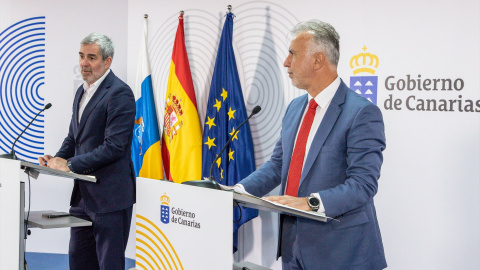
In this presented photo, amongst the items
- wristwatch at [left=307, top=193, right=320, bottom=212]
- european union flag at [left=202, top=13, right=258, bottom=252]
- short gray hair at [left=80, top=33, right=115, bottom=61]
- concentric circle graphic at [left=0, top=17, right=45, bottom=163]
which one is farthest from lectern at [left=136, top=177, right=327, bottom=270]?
concentric circle graphic at [left=0, top=17, right=45, bottom=163]

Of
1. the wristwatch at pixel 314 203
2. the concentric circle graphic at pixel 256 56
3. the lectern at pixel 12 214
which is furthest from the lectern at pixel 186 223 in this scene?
the concentric circle graphic at pixel 256 56

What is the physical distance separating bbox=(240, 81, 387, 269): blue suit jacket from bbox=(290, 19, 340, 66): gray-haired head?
0.78 feet

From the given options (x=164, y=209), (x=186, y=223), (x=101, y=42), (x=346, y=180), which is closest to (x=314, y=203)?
(x=346, y=180)

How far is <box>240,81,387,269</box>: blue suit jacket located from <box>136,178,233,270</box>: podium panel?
1.62ft

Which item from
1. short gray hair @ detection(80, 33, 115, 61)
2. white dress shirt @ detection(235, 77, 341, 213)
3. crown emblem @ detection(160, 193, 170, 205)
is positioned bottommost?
crown emblem @ detection(160, 193, 170, 205)

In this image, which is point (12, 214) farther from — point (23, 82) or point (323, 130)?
point (23, 82)

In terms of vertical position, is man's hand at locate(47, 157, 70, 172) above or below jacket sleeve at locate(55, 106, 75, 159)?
below

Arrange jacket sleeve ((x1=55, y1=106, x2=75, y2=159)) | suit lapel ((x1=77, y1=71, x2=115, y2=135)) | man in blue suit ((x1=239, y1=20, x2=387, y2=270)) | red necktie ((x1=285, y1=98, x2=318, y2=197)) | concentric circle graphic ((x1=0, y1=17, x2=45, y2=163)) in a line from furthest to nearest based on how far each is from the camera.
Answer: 1. concentric circle graphic ((x1=0, y1=17, x2=45, y2=163))
2. jacket sleeve ((x1=55, y1=106, x2=75, y2=159))
3. suit lapel ((x1=77, y1=71, x2=115, y2=135))
4. red necktie ((x1=285, y1=98, x2=318, y2=197))
5. man in blue suit ((x1=239, y1=20, x2=387, y2=270))

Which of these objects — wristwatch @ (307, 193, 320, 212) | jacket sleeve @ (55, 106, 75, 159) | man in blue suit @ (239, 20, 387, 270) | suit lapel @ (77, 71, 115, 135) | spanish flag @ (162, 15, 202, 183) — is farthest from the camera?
spanish flag @ (162, 15, 202, 183)

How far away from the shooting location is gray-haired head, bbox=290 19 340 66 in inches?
103

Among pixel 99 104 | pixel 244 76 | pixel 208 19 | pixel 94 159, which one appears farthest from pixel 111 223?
pixel 208 19

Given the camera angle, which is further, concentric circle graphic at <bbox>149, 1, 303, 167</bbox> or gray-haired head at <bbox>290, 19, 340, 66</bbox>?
concentric circle graphic at <bbox>149, 1, 303, 167</bbox>

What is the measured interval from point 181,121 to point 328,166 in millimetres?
2661

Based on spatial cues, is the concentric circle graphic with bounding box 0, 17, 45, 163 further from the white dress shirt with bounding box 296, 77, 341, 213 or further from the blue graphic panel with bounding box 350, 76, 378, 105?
the white dress shirt with bounding box 296, 77, 341, 213
